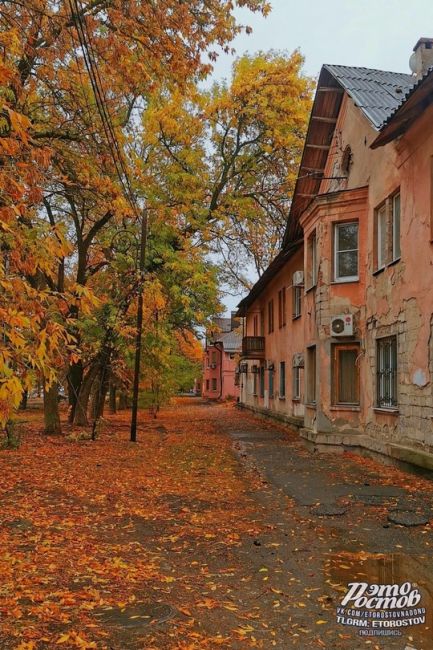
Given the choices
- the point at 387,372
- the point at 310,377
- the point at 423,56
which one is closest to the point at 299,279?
the point at 310,377

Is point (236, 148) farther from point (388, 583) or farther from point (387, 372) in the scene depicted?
point (388, 583)

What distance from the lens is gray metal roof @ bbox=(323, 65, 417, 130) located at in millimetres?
12992

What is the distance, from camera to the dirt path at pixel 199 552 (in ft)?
13.3

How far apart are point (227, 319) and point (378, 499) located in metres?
70.4

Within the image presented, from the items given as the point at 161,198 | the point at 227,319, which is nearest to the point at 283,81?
the point at 161,198

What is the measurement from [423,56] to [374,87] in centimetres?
157

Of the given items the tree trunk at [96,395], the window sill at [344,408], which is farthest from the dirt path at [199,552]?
the tree trunk at [96,395]

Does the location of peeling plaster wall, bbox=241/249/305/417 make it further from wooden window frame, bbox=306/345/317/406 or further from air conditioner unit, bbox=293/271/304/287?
wooden window frame, bbox=306/345/317/406

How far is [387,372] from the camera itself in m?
12.4

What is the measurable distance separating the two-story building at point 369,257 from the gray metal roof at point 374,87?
49mm

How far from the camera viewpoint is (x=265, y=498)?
8.77m

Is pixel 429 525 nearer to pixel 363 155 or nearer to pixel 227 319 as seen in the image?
pixel 363 155

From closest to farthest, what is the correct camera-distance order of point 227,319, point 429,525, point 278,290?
point 429,525
point 278,290
point 227,319

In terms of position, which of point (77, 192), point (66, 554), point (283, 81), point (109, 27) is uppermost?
point (283, 81)
